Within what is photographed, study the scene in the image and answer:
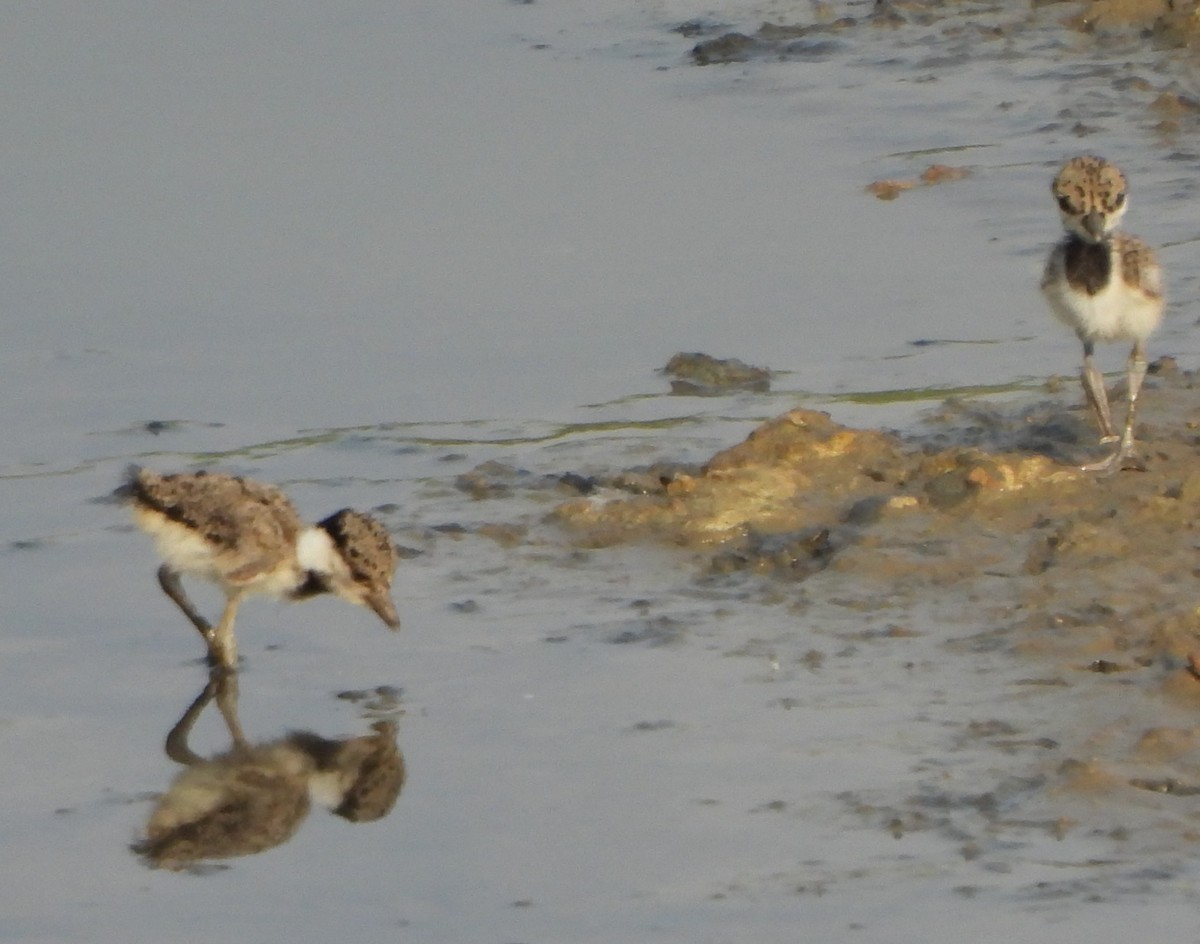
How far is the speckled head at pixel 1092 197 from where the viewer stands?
8.17 meters

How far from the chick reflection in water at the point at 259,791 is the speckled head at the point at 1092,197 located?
302 centimetres

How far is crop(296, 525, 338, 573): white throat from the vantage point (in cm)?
734

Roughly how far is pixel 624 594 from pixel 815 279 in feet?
10.7

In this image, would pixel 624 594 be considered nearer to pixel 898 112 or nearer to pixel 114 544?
pixel 114 544

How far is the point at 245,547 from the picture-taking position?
Result: 7.55 meters

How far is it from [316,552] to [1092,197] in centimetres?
282

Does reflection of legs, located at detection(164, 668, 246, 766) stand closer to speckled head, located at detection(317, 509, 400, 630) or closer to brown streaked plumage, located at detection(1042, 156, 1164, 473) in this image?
speckled head, located at detection(317, 509, 400, 630)

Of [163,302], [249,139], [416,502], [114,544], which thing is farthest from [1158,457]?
[249,139]

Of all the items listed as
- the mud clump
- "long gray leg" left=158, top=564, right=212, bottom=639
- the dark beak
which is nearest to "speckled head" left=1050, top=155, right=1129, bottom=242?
the mud clump

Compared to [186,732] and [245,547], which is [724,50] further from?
[186,732]

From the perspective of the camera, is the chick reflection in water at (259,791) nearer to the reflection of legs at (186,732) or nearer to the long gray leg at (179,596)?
the reflection of legs at (186,732)

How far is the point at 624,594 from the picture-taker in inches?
303

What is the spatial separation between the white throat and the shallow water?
25 centimetres

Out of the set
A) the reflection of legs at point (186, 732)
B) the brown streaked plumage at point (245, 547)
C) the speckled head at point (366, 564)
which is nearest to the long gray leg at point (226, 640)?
the brown streaked plumage at point (245, 547)
